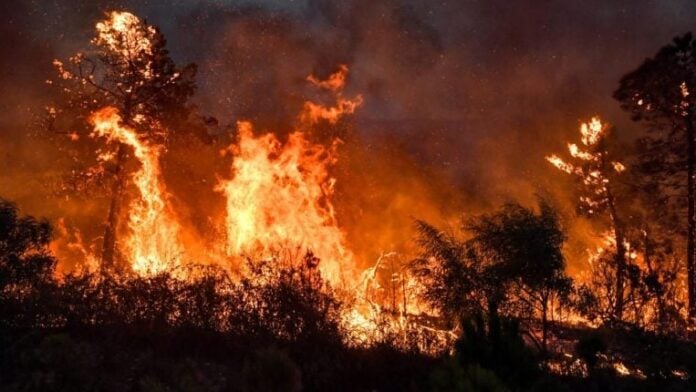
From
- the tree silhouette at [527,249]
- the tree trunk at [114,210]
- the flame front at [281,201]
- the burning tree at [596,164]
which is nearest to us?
the tree silhouette at [527,249]

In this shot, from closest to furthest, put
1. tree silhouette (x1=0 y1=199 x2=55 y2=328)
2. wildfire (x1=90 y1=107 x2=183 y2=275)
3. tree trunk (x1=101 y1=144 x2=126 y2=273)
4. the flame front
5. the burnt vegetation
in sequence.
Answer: the burnt vegetation
tree silhouette (x1=0 y1=199 x2=55 y2=328)
the flame front
tree trunk (x1=101 y1=144 x2=126 y2=273)
wildfire (x1=90 y1=107 x2=183 y2=275)

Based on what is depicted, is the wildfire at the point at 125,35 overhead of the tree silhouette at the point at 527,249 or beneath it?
overhead

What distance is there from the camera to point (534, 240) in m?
13.5

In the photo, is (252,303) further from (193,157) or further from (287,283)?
(193,157)

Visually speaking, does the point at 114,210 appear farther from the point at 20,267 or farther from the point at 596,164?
the point at 596,164

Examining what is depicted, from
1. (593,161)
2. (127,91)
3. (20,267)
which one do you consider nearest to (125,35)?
(127,91)

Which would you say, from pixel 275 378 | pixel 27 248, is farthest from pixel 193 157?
pixel 275 378

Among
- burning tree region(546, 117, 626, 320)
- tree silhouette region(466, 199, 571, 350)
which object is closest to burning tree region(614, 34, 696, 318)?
burning tree region(546, 117, 626, 320)

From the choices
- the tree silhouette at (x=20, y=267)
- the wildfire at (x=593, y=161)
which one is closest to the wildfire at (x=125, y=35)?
the tree silhouette at (x=20, y=267)

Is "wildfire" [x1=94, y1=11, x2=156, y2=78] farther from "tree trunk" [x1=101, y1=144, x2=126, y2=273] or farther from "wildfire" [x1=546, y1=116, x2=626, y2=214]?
"wildfire" [x1=546, y1=116, x2=626, y2=214]

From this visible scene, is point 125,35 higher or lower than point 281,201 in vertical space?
higher

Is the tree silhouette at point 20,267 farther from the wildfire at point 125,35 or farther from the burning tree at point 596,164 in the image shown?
the burning tree at point 596,164

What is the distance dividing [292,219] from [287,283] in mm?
11945

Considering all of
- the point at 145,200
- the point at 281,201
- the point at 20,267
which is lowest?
the point at 20,267
